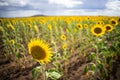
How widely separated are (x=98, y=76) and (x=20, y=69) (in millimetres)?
733

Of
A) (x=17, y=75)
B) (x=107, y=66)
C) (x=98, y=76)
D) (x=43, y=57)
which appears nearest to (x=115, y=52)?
(x=107, y=66)

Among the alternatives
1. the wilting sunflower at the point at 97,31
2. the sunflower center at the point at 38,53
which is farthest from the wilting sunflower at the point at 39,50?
the wilting sunflower at the point at 97,31

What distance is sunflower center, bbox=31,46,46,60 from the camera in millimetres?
982

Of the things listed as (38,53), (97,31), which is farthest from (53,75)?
(97,31)

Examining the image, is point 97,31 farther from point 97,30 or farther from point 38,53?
point 38,53

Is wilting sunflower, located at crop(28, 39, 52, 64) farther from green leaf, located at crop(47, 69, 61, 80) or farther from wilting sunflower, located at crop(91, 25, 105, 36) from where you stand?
wilting sunflower, located at crop(91, 25, 105, 36)

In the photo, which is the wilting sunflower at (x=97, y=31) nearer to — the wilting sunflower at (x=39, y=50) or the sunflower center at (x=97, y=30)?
the sunflower center at (x=97, y=30)

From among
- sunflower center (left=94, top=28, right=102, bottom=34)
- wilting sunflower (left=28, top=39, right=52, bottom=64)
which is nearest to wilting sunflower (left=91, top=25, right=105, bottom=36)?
sunflower center (left=94, top=28, right=102, bottom=34)

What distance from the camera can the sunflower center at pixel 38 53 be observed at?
982 millimetres

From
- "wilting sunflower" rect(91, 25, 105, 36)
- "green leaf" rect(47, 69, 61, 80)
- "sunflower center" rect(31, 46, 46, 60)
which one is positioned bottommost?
"green leaf" rect(47, 69, 61, 80)

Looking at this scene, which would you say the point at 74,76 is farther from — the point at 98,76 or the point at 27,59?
the point at 27,59

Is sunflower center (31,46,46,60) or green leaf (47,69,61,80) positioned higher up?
sunflower center (31,46,46,60)

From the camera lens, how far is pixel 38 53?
995mm

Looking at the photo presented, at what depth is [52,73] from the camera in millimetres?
992
